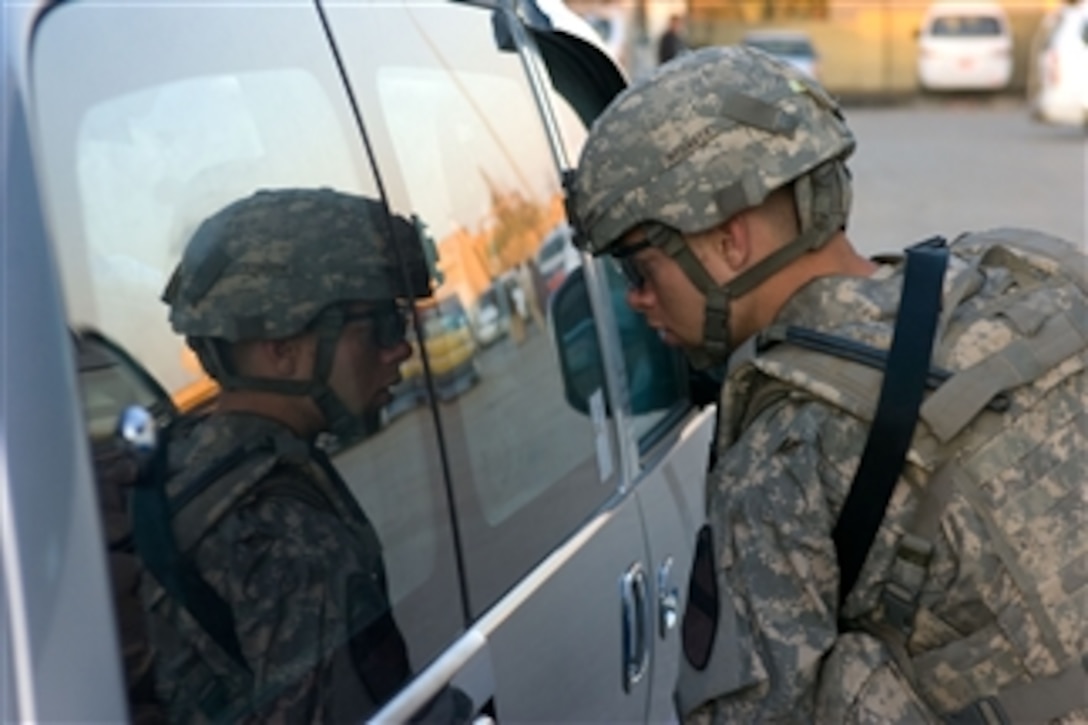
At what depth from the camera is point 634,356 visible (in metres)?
2.91

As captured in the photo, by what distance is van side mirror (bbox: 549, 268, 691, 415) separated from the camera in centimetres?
246

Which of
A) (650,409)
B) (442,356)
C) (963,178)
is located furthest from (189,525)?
(963,178)

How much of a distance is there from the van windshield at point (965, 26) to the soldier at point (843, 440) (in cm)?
2868

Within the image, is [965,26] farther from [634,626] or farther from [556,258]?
[634,626]

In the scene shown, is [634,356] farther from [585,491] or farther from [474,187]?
[474,187]

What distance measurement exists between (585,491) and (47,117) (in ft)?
4.16

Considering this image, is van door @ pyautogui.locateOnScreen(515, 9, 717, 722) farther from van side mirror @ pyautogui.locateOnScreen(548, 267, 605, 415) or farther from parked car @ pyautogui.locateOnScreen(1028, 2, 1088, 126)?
parked car @ pyautogui.locateOnScreen(1028, 2, 1088, 126)

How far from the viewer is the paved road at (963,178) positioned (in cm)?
1220

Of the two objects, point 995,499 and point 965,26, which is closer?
point 995,499

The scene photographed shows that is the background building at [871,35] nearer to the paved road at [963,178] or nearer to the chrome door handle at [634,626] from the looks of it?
the paved road at [963,178]

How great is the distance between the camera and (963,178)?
51.5 feet

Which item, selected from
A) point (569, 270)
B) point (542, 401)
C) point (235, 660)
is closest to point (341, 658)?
point (235, 660)

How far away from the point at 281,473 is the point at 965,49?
28.5 meters

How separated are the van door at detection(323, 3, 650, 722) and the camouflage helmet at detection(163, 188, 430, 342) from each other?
0.08 meters
